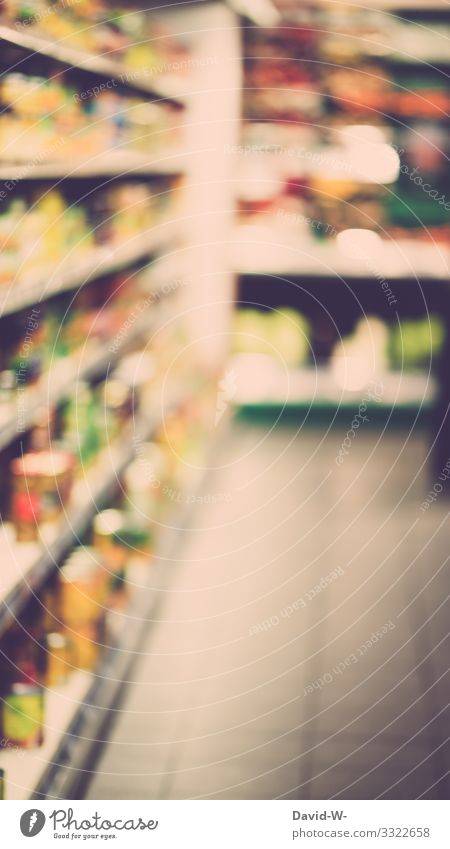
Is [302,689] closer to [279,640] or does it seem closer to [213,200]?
[279,640]

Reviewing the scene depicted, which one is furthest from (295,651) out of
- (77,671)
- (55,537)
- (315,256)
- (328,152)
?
(328,152)

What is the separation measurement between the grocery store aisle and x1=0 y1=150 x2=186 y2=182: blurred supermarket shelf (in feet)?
4.42

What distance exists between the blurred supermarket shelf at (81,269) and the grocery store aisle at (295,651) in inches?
42.7

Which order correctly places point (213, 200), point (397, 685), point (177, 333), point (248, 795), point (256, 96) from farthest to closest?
point (256, 96) → point (213, 200) → point (177, 333) → point (397, 685) → point (248, 795)

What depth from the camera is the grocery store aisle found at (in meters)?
2.83

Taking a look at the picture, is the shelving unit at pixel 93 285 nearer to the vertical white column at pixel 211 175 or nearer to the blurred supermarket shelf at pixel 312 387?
the vertical white column at pixel 211 175

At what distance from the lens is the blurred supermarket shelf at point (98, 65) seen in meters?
2.40

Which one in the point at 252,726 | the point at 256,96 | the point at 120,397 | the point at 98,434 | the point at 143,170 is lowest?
the point at 252,726

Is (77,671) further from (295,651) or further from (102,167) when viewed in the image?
(102,167)

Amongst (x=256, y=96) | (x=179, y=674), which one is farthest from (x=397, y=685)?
(x=256, y=96)

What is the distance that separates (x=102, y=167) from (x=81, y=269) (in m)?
0.36

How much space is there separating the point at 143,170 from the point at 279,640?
1.83 meters

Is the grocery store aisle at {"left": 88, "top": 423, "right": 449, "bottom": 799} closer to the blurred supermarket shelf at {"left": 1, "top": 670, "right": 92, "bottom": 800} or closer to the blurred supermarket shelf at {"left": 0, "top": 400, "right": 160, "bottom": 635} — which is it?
the blurred supermarket shelf at {"left": 1, "top": 670, "right": 92, "bottom": 800}

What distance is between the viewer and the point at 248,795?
2.71 metres
